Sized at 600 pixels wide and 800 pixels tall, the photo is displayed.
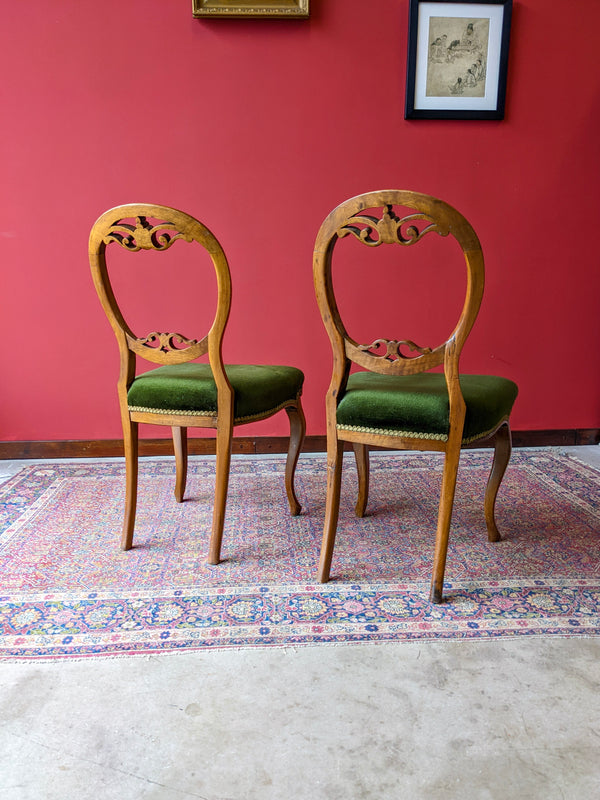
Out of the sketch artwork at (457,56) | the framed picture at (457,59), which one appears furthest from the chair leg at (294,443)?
the sketch artwork at (457,56)

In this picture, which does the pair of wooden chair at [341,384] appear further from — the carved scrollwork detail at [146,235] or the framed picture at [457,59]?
the framed picture at [457,59]

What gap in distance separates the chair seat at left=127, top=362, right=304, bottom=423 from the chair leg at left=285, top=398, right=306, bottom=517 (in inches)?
7.3

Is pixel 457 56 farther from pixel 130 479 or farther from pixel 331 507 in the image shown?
pixel 130 479

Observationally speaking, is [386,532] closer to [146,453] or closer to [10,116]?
[146,453]

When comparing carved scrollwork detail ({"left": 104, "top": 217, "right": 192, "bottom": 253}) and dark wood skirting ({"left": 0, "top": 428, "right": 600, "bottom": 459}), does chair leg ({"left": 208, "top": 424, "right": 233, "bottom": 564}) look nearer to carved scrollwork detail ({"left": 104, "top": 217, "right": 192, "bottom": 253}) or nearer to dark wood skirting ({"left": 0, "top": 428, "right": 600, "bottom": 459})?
carved scrollwork detail ({"left": 104, "top": 217, "right": 192, "bottom": 253})

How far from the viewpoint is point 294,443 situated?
92.0 inches

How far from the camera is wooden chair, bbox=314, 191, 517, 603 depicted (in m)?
1.58

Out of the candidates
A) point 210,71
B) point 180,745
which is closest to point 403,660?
point 180,745

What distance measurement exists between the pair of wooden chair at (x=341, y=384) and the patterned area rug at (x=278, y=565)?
12cm

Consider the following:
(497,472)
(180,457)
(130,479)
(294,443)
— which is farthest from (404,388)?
(180,457)

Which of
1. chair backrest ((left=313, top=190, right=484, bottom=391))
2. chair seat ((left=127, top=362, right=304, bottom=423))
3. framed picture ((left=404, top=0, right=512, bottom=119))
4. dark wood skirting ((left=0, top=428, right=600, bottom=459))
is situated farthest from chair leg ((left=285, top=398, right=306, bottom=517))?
framed picture ((left=404, top=0, right=512, bottom=119))

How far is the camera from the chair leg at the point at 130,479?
2.05 meters

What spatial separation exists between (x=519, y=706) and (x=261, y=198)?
2463 millimetres

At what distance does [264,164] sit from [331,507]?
187 cm
